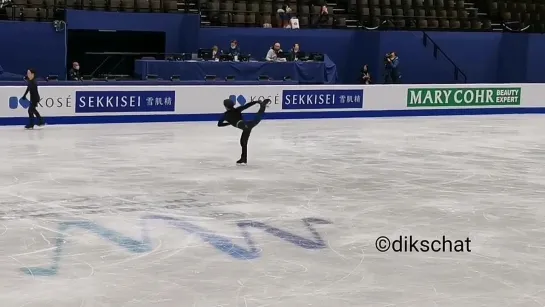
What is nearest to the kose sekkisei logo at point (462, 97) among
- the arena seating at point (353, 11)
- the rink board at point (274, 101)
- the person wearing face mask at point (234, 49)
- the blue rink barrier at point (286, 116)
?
the rink board at point (274, 101)

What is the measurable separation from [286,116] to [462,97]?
5.56 meters

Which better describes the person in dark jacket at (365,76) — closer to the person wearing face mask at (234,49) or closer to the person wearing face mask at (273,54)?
the person wearing face mask at (273,54)

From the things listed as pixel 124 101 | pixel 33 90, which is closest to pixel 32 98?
pixel 33 90

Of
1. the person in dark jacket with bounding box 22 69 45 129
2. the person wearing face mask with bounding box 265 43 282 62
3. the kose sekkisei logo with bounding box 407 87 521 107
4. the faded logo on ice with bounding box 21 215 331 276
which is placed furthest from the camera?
the kose sekkisei logo with bounding box 407 87 521 107

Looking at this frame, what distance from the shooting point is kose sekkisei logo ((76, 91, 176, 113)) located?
19.1 metres

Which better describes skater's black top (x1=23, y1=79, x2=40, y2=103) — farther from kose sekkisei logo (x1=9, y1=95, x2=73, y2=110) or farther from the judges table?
the judges table

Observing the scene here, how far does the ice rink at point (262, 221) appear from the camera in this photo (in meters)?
6.42

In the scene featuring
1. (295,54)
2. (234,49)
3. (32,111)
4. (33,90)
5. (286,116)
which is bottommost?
(286,116)

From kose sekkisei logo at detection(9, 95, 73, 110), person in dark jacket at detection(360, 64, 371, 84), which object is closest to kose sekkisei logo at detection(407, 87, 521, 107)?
person in dark jacket at detection(360, 64, 371, 84)

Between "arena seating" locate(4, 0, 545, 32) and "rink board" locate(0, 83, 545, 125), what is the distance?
4.08 metres

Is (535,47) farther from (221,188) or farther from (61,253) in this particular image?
(61,253)

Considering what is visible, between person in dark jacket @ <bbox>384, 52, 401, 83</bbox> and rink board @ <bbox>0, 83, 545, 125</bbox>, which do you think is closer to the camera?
rink board @ <bbox>0, 83, 545, 125</bbox>

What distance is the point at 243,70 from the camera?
22.8 metres

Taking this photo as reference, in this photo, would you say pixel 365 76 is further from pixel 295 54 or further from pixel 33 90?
pixel 33 90
